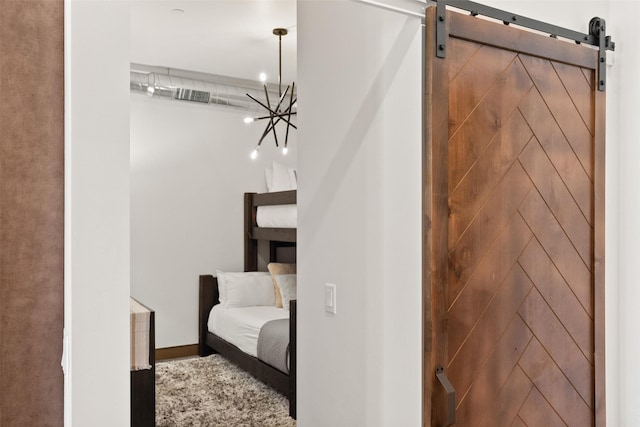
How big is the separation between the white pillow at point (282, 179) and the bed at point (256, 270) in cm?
24

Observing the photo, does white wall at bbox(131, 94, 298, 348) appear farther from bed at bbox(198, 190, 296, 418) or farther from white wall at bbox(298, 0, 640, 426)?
white wall at bbox(298, 0, 640, 426)

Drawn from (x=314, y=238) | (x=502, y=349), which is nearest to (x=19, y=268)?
(x=314, y=238)

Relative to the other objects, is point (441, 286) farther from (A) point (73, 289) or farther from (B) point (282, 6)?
(B) point (282, 6)

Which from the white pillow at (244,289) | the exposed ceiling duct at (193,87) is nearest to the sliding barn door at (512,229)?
the white pillow at (244,289)

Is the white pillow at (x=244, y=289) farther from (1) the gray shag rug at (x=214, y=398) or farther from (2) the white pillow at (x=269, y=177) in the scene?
(2) the white pillow at (x=269, y=177)

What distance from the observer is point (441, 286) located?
1615 millimetres

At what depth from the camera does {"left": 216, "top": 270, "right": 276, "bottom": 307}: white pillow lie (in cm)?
509

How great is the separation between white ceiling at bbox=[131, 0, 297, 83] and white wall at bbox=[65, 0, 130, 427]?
2.60m

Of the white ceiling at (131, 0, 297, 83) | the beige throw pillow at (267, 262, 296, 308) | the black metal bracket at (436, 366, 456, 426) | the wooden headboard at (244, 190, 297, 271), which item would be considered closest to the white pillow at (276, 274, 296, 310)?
the beige throw pillow at (267, 262, 296, 308)

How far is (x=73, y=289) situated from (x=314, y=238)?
1161 mm

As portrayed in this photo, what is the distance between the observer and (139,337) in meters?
2.71

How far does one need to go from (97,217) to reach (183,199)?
4.32 m

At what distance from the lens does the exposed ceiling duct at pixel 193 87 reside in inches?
190

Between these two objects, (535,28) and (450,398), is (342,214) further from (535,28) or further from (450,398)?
(535,28)
